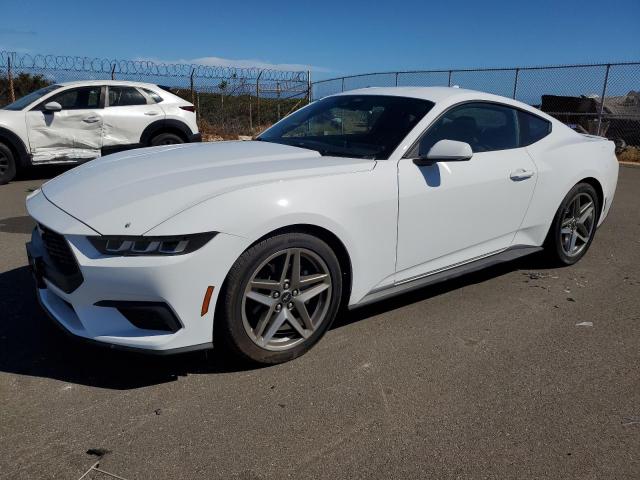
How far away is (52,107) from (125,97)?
47.5 inches

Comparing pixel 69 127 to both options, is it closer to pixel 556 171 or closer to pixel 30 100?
pixel 30 100

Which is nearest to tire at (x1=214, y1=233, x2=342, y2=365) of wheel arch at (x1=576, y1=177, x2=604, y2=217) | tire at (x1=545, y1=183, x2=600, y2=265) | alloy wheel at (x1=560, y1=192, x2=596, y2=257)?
tire at (x1=545, y1=183, x2=600, y2=265)

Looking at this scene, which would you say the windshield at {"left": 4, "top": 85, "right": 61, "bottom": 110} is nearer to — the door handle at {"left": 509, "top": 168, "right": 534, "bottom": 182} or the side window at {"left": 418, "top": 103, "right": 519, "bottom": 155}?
the side window at {"left": 418, "top": 103, "right": 519, "bottom": 155}

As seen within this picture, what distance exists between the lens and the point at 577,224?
478 centimetres

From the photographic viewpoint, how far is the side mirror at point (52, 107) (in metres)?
8.47

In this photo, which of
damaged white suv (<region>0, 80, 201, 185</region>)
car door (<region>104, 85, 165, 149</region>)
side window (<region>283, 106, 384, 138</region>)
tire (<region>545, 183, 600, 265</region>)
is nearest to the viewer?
side window (<region>283, 106, 384, 138</region>)

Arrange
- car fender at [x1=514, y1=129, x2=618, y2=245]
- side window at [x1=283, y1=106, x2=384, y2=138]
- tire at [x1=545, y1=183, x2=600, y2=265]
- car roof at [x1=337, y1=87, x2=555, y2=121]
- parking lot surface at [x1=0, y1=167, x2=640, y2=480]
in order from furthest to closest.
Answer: tire at [x1=545, y1=183, x2=600, y2=265] → car fender at [x1=514, y1=129, x2=618, y2=245] → side window at [x1=283, y1=106, x2=384, y2=138] → car roof at [x1=337, y1=87, x2=555, y2=121] → parking lot surface at [x1=0, y1=167, x2=640, y2=480]

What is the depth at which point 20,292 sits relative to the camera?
158 inches

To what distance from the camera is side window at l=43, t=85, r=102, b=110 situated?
8734mm

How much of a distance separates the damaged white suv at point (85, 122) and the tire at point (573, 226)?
255 inches

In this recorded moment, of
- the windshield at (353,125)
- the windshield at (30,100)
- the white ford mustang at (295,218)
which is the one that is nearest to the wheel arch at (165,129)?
the windshield at (30,100)

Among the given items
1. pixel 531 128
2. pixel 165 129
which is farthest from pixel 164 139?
pixel 531 128

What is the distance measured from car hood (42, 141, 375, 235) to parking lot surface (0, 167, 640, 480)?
34.4 inches

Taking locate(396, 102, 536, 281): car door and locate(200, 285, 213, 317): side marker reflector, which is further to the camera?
locate(396, 102, 536, 281): car door
